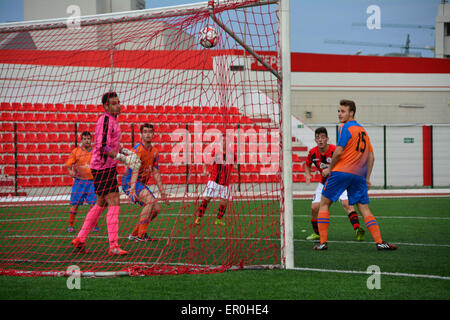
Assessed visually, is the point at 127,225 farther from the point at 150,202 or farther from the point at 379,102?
the point at 379,102

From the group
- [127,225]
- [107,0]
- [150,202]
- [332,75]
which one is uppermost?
[107,0]

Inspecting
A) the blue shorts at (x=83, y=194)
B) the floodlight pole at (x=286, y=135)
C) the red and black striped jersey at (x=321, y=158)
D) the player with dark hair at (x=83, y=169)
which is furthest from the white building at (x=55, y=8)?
the floodlight pole at (x=286, y=135)

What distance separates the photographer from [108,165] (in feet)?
21.4

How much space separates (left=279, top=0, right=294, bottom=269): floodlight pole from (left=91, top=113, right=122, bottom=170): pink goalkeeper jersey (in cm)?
220

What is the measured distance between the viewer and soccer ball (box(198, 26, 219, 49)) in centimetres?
625

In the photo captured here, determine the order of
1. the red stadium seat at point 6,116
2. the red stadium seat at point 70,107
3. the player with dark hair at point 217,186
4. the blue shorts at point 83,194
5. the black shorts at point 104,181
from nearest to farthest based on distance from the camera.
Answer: the black shorts at point 104,181 < the blue shorts at point 83,194 < the player with dark hair at point 217,186 < the red stadium seat at point 6,116 < the red stadium seat at point 70,107

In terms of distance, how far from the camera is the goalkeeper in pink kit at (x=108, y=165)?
6344 millimetres

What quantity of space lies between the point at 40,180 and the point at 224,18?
14.1 meters

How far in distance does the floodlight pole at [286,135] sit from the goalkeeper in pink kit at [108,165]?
6.68ft

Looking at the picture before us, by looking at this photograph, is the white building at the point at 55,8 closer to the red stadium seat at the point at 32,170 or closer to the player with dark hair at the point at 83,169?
the red stadium seat at the point at 32,170

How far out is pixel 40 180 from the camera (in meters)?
18.2

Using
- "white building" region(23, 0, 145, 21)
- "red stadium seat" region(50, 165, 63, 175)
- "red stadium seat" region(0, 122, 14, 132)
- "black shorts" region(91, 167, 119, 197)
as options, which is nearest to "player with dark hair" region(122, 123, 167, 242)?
"black shorts" region(91, 167, 119, 197)
